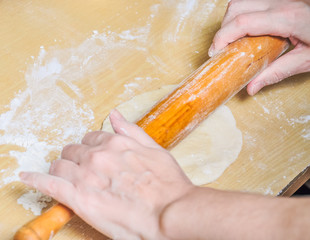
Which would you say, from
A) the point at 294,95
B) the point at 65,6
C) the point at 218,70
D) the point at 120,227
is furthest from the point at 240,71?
the point at 65,6

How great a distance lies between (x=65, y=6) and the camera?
161 centimetres

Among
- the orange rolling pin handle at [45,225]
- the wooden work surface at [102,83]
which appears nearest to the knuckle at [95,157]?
the orange rolling pin handle at [45,225]

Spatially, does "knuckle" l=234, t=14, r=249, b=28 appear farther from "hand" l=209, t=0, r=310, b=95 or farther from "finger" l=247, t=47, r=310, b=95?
"finger" l=247, t=47, r=310, b=95

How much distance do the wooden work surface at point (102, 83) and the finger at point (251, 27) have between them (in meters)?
0.26

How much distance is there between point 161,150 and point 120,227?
0.21m

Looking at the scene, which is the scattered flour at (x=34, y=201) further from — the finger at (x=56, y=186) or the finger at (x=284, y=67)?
the finger at (x=284, y=67)

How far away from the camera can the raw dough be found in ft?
4.01

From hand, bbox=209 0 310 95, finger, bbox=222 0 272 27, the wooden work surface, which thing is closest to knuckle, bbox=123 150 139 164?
the wooden work surface

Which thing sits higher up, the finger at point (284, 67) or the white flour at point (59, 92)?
the white flour at point (59, 92)

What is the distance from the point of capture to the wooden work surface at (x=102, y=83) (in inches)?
48.1

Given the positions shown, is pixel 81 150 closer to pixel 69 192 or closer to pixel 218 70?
pixel 69 192

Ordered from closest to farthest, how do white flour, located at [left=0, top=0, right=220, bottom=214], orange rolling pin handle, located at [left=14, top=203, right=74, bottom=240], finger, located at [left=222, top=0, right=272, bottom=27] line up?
orange rolling pin handle, located at [left=14, top=203, right=74, bottom=240] → white flour, located at [left=0, top=0, right=220, bottom=214] → finger, located at [left=222, top=0, right=272, bottom=27]

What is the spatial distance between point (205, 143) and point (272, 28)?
452 mm

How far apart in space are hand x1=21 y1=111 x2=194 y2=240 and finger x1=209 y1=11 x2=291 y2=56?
530 mm
